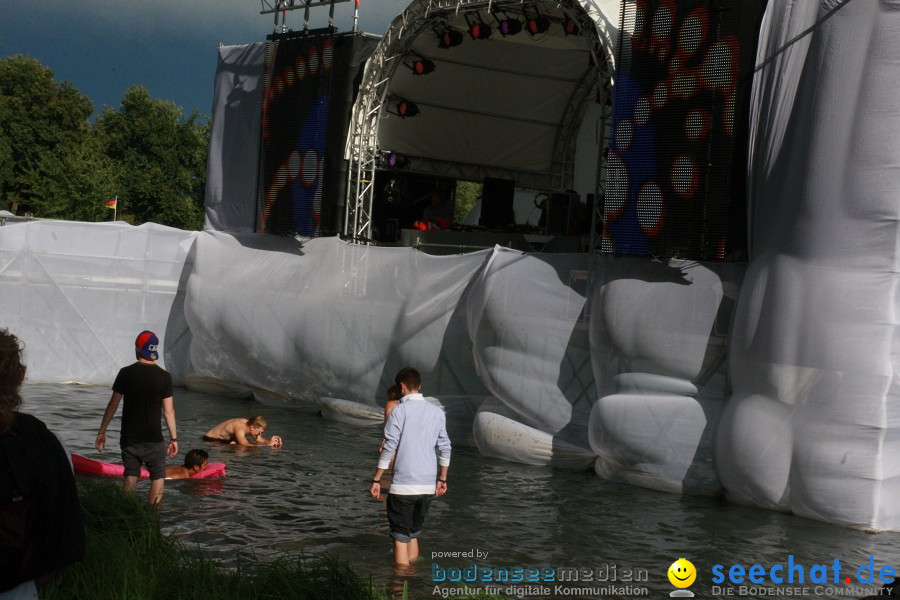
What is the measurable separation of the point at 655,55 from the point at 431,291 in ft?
15.5

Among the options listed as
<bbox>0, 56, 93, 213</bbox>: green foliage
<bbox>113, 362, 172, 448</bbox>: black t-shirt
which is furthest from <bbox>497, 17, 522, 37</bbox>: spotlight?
<bbox>0, 56, 93, 213</bbox>: green foliage

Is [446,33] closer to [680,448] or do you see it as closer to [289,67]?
[289,67]

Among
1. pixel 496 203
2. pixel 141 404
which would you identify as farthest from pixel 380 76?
pixel 141 404

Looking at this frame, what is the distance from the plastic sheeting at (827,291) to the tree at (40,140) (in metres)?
46.1

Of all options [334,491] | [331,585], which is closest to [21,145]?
[334,491]

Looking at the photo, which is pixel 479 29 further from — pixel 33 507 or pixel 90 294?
pixel 33 507

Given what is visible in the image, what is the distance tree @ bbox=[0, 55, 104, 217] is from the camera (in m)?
52.2

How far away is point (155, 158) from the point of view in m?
66.1

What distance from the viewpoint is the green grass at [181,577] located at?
5.76 m

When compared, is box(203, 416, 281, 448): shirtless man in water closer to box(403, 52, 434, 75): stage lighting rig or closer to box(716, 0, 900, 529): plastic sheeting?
box(716, 0, 900, 529): plastic sheeting

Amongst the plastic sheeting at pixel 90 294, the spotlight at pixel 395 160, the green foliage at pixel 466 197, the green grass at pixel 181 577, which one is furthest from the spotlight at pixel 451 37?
the green foliage at pixel 466 197

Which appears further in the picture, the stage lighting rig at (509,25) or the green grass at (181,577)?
the stage lighting rig at (509,25)

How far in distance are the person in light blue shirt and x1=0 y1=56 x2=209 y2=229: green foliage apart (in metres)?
47.4

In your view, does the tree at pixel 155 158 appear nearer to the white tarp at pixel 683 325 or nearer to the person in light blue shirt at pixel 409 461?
the white tarp at pixel 683 325
